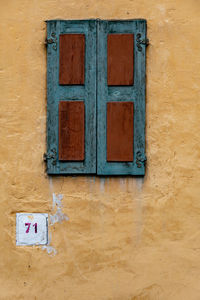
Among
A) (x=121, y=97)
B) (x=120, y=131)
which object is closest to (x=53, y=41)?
(x=121, y=97)

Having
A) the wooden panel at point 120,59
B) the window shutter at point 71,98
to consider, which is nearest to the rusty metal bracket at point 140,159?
the window shutter at point 71,98

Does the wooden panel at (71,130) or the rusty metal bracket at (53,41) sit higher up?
the rusty metal bracket at (53,41)

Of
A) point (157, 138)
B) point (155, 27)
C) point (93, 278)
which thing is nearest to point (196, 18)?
point (155, 27)

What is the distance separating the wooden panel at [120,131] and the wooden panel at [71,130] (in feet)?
0.67

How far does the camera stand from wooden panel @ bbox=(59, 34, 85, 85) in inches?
149

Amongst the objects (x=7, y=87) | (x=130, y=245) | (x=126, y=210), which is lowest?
(x=130, y=245)

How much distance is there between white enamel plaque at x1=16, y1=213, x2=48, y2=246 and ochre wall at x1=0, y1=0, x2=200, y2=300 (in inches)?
1.7

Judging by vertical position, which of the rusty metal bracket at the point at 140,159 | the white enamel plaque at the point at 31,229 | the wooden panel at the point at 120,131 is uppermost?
the wooden panel at the point at 120,131

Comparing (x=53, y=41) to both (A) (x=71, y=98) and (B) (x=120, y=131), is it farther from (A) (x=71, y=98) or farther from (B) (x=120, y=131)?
(B) (x=120, y=131)

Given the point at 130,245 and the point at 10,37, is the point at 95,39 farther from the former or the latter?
the point at 130,245

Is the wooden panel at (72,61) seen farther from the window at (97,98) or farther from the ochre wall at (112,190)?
the ochre wall at (112,190)

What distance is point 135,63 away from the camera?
380cm

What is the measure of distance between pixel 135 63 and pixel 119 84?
0.20m

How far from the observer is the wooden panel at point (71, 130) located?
3.77 m
